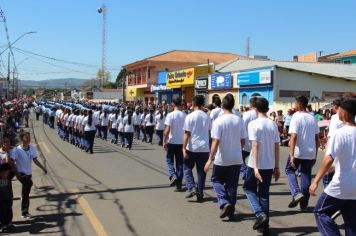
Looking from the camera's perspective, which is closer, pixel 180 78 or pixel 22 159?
pixel 22 159

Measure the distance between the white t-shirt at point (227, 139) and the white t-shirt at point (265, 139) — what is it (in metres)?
0.68

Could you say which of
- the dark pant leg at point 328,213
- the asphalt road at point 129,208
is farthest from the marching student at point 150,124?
the dark pant leg at point 328,213

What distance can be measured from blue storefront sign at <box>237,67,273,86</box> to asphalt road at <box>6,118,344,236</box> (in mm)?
18446

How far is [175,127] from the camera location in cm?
997

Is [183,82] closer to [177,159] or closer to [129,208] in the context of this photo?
[177,159]

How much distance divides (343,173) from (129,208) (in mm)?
4239

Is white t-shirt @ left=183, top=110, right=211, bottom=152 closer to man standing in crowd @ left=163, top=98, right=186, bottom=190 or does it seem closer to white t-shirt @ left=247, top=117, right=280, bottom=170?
man standing in crowd @ left=163, top=98, right=186, bottom=190

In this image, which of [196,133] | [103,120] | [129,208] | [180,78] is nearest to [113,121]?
[103,120]

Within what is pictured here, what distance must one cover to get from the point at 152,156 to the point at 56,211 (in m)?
8.36

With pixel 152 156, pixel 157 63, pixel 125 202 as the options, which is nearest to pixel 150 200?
pixel 125 202

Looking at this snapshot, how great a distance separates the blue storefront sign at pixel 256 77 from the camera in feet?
102

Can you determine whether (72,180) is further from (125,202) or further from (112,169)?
(125,202)

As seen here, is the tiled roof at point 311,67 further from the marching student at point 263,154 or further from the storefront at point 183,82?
the marching student at point 263,154

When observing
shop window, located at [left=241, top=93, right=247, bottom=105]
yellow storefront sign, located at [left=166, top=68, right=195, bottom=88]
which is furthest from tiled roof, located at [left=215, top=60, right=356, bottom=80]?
shop window, located at [left=241, top=93, right=247, bottom=105]
